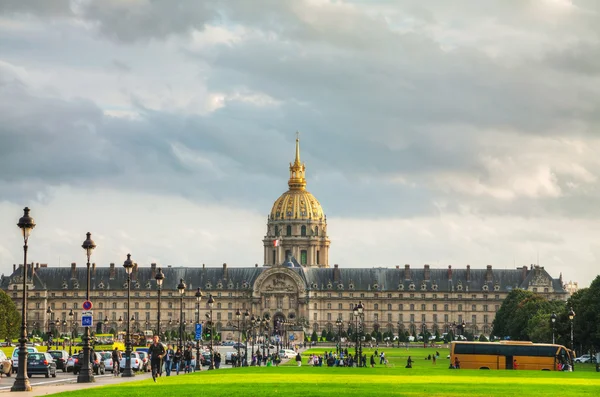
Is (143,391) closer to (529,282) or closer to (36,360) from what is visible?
(36,360)

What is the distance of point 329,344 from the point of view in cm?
17200

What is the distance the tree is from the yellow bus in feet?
223

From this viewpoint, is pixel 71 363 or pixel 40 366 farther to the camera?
pixel 71 363

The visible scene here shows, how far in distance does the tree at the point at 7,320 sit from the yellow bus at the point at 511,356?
223 feet


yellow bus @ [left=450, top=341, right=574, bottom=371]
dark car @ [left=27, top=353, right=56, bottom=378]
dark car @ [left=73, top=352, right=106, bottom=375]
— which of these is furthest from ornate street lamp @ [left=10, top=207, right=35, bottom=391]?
yellow bus @ [left=450, top=341, right=574, bottom=371]

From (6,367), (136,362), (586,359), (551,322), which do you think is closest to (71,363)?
(136,362)

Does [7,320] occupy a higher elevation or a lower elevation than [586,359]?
higher

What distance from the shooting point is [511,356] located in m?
79.8

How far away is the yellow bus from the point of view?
257ft

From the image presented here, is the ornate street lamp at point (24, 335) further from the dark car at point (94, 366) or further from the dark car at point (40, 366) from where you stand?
the dark car at point (94, 366)

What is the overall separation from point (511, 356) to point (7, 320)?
74.0m

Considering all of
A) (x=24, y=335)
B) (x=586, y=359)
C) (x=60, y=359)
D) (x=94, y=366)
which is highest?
(x=24, y=335)

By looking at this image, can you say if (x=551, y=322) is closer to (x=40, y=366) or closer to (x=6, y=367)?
(x=6, y=367)

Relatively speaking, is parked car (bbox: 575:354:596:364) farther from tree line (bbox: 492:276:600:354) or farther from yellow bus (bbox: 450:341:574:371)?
yellow bus (bbox: 450:341:574:371)
